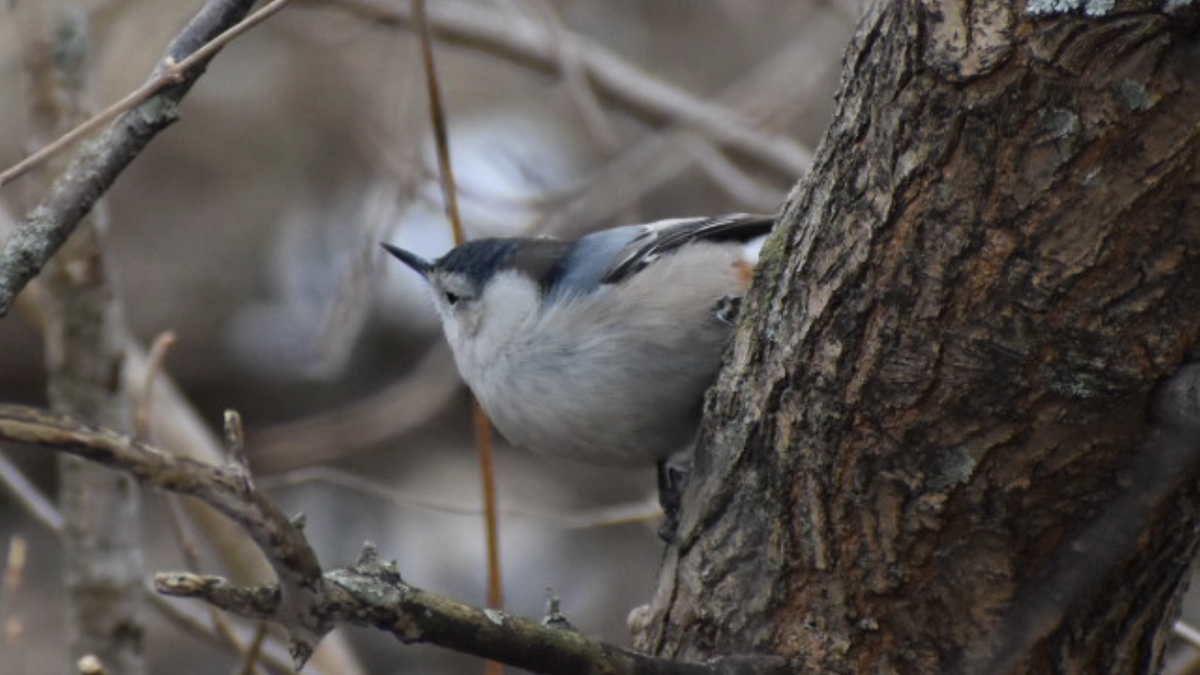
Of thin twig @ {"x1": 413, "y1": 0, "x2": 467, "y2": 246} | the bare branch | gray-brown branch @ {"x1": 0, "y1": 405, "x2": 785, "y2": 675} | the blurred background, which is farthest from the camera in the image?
the blurred background

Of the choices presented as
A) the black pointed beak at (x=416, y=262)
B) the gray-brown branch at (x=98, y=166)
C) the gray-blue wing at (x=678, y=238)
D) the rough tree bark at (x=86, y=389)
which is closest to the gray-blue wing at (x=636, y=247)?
the gray-blue wing at (x=678, y=238)

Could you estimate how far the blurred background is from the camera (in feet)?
14.3

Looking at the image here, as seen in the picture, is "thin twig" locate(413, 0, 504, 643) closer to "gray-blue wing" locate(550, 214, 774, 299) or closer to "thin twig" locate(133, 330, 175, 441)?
"gray-blue wing" locate(550, 214, 774, 299)

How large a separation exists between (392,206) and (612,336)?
5.44 feet

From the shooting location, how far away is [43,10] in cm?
303

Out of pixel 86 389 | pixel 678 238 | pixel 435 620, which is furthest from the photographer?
pixel 86 389

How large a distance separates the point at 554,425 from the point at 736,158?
8.29ft

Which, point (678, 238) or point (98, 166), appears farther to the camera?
point (678, 238)

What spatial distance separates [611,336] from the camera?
8.42 feet

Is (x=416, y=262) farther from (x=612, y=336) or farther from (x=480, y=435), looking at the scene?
(x=612, y=336)

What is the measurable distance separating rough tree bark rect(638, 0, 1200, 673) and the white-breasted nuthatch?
44cm

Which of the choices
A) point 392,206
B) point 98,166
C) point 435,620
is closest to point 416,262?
point 392,206

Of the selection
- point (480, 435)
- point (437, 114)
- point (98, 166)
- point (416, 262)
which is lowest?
point (98, 166)

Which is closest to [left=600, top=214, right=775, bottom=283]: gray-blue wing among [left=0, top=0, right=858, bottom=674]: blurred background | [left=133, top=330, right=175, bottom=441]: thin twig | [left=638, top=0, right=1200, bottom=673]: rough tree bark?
[left=638, top=0, right=1200, bottom=673]: rough tree bark
